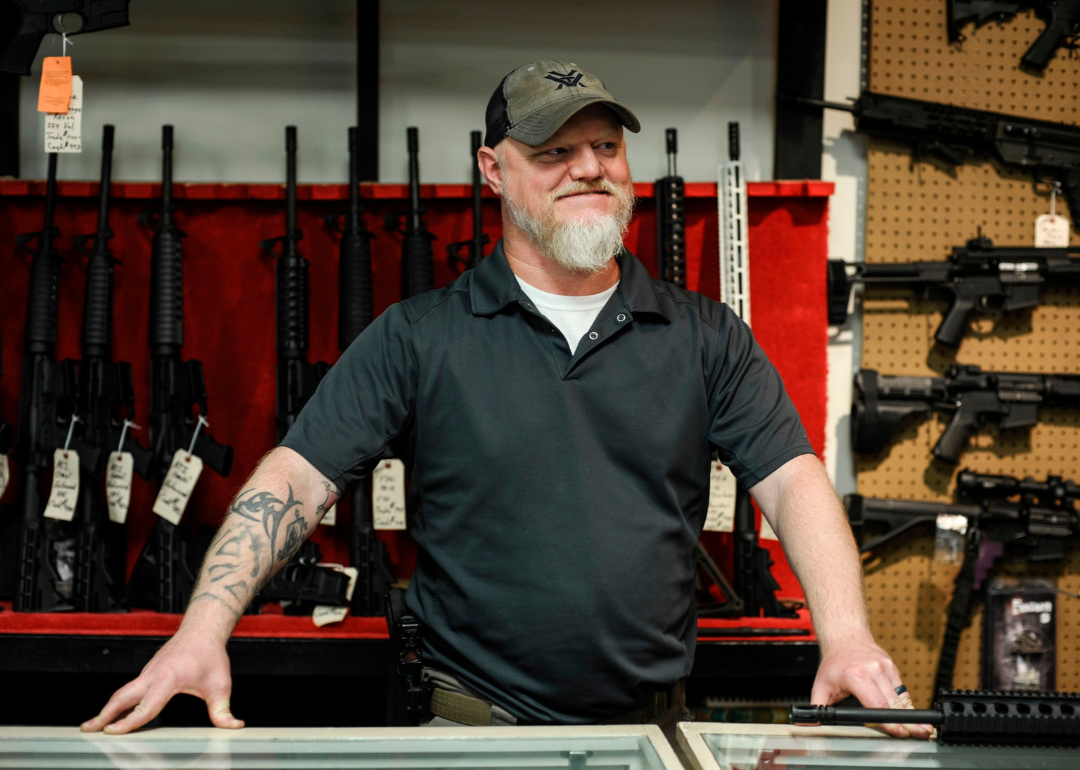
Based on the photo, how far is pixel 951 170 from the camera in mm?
2773

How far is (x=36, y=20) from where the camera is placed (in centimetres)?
204

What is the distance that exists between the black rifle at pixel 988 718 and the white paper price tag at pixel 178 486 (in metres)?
1.93

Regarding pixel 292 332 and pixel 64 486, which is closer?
pixel 64 486

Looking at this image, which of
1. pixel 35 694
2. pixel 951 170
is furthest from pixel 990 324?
pixel 35 694

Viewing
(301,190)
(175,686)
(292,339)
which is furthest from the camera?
(301,190)

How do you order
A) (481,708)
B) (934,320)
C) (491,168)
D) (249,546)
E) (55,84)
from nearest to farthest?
(249,546) < (481,708) < (491,168) < (55,84) < (934,320)

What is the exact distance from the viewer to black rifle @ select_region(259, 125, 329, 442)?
251 centimetres

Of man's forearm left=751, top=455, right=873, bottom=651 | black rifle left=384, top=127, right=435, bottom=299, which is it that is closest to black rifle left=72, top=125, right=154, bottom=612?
black rifle left=384, top=127, right=435, bottom=299

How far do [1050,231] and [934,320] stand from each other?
468 millimetres

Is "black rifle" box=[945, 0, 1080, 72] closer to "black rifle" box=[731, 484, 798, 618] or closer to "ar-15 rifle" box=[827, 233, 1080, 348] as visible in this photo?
"ar-15 rifle" box=[827, 233, 1080, 348]

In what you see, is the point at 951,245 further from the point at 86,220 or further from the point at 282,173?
the point at 86,220

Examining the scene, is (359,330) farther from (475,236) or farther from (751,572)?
(751,572)

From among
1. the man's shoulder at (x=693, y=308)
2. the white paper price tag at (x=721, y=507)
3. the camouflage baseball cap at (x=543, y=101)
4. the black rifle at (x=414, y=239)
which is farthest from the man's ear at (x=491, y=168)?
the white paper price tag at (x=721, y=507)

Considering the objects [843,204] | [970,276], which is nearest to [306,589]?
[843,204]
